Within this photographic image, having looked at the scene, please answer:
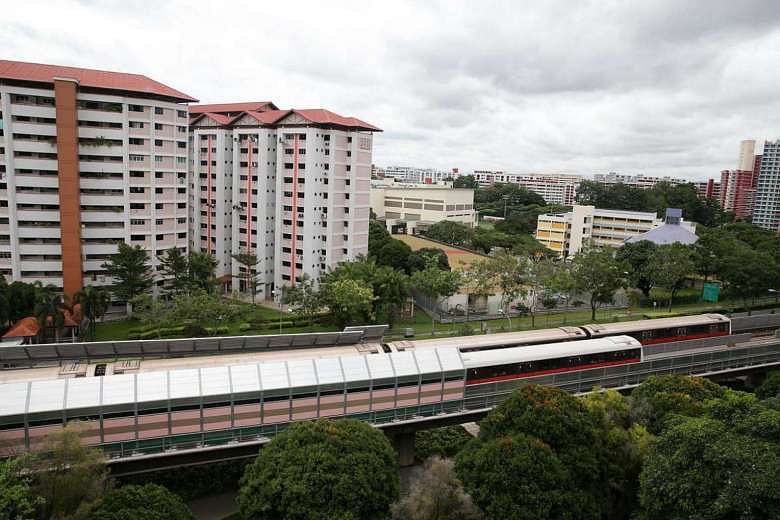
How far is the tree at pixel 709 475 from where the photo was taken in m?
11.9

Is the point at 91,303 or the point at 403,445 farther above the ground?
the point at 91,303

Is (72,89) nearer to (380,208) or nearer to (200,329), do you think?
(200,329)

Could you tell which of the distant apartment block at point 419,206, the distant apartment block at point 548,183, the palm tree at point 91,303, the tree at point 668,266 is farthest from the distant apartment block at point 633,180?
the palm tree at point 91,303

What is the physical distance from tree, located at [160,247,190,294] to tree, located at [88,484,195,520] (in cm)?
2208

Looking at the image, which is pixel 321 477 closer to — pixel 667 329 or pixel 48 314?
pixel 48 314

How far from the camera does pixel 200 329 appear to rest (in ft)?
97.0

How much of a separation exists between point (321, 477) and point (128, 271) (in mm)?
24616

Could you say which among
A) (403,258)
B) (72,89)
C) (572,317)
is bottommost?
(572,317)

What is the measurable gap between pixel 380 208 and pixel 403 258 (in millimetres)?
38545

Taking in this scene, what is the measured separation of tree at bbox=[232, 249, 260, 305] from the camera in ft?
133

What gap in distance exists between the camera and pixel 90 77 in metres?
34.7

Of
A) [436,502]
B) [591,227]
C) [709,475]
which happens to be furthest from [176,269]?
[591,227]

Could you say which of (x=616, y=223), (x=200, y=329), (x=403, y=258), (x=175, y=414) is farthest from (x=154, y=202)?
(x=616, y=223)

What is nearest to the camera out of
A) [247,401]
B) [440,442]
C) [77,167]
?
[247,401]
